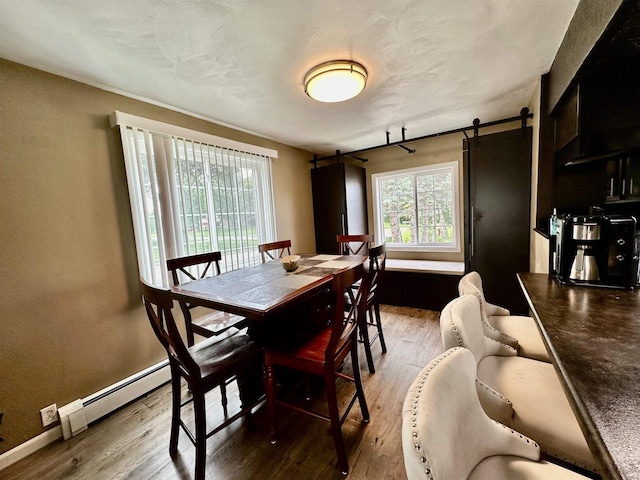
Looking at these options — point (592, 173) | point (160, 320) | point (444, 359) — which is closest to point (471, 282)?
point (444, 359)

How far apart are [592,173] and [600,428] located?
2.16 meters

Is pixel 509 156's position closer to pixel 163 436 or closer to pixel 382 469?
pixel 382 469

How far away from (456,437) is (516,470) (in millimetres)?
296

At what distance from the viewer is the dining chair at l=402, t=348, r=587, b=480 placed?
0.55m

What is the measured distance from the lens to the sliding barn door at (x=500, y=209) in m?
2.49

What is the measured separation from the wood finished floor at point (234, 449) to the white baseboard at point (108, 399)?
0.04 metres

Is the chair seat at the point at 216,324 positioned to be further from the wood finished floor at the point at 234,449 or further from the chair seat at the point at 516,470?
the chair seat at the point at 516,470

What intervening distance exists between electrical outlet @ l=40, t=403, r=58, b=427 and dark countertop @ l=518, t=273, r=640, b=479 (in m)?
2.56

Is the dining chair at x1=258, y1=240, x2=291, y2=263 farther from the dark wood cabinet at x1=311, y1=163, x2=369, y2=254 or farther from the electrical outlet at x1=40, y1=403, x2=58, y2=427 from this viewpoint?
the electrical outlet at x1=40, y1=403, x2=58, y2=427

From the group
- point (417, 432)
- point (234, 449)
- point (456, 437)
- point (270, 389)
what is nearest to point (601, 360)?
point (456, 437)

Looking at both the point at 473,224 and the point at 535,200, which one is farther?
the point at 473,224

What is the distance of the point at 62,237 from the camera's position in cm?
169

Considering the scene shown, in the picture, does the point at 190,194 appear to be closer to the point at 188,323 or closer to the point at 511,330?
the point at 188,323

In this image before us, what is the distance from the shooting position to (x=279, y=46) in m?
1.51
